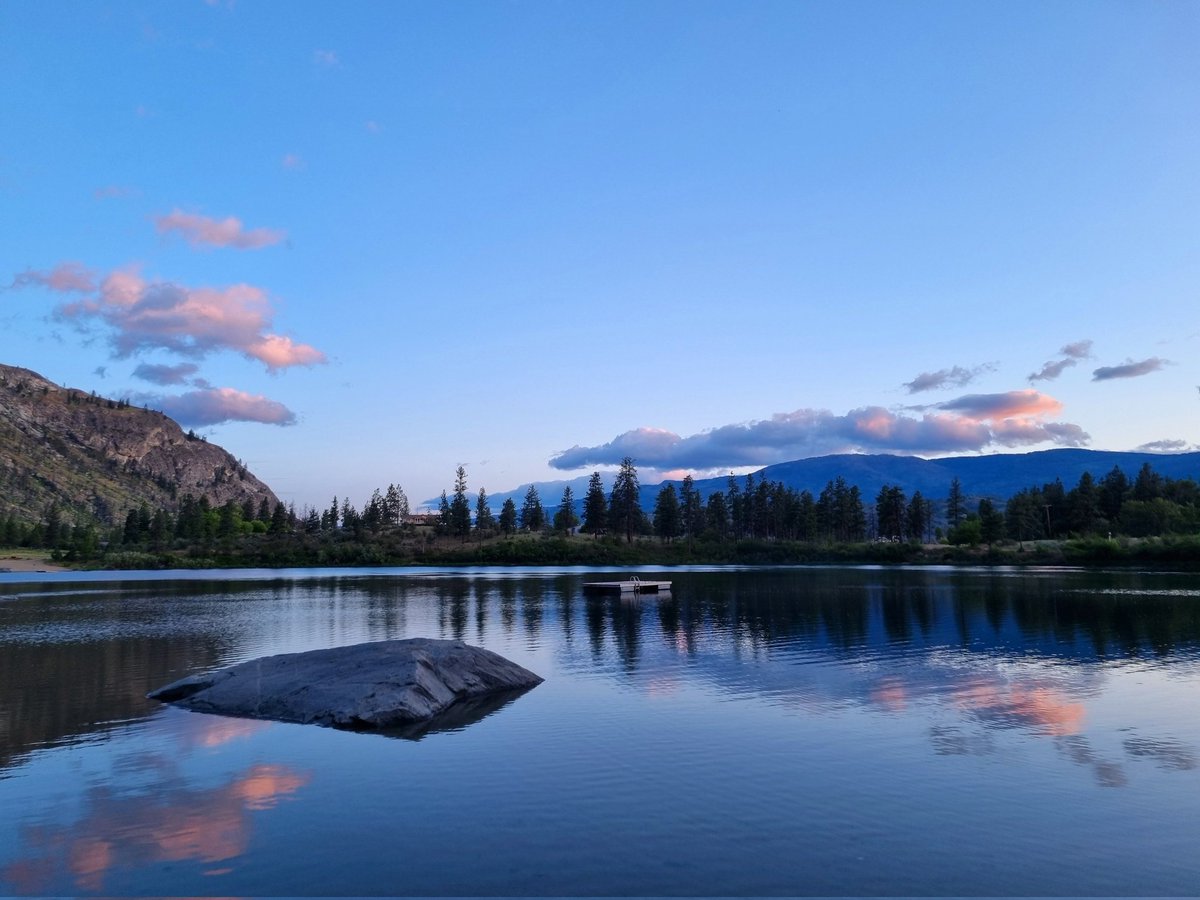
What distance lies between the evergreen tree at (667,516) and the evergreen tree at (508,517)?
3678cm

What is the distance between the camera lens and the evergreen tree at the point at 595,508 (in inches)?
7397

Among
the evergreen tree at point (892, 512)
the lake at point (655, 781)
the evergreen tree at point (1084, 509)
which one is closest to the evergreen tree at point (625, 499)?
the evergreen tree at point (892, 512)

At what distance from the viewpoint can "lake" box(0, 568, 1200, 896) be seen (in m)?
11.7

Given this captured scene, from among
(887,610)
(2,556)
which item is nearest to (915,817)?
(887,610)

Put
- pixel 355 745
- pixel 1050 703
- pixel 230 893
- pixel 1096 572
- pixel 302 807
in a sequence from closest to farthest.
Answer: pixel 230 893, pixel 302 807, pixel 355 745, pixel 1050 703, pixel 1096 572

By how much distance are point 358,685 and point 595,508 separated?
541ft

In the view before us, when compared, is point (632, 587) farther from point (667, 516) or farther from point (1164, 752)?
point (667, 516)

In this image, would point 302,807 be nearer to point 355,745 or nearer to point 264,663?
point 355,745

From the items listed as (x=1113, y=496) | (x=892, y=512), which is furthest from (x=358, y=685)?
(x=1113, y=496)

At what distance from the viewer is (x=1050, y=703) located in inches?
960

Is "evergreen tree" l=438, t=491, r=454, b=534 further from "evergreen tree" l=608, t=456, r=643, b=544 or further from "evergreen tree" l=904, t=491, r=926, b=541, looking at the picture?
"evergreen tree" l=904, t=491, r=926, b=541

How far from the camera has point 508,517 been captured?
638 feet

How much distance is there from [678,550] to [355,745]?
16176 centimetres

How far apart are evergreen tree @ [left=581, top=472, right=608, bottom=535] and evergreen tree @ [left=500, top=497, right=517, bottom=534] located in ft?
62.0
